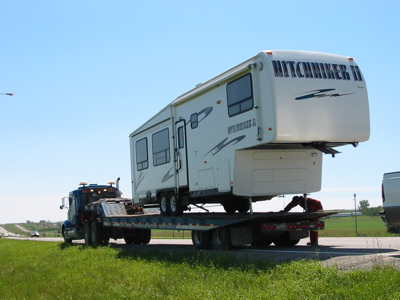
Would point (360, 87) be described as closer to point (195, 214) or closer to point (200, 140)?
point (200, 140)

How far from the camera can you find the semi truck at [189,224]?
1319 centimetres

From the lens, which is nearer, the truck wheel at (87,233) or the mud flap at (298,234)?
the mud flap at (298,234)

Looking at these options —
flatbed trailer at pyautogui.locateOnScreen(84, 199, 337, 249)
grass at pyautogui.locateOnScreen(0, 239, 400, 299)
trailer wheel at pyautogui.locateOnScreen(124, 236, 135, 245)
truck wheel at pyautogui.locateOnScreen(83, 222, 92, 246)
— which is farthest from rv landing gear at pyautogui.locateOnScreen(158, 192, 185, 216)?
trailer wheel at pyautogui.locateOnScreen(124, 236, 135, 245)

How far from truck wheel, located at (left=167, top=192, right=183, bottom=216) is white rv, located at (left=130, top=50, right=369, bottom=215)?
148 mm

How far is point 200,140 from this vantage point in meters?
14.4

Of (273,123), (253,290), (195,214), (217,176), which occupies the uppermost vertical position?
(273,123)

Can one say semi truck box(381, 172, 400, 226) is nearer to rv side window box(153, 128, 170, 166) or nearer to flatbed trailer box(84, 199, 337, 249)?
flatbed trailer box(84, 199, 337, 249)

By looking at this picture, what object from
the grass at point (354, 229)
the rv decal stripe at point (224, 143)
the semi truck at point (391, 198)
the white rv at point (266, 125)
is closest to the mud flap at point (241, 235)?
the white rv at point (266, 125)

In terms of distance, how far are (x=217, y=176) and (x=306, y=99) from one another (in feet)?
10.3

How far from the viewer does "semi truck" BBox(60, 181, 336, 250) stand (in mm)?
13188

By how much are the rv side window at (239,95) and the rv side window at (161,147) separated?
3633mm

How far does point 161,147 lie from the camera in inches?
659

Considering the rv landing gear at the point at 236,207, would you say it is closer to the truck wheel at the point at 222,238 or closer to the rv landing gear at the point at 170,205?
the rv landing gear at the point at 170,205

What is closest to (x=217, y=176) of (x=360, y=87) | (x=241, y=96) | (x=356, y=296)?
(x=241, y=96)
